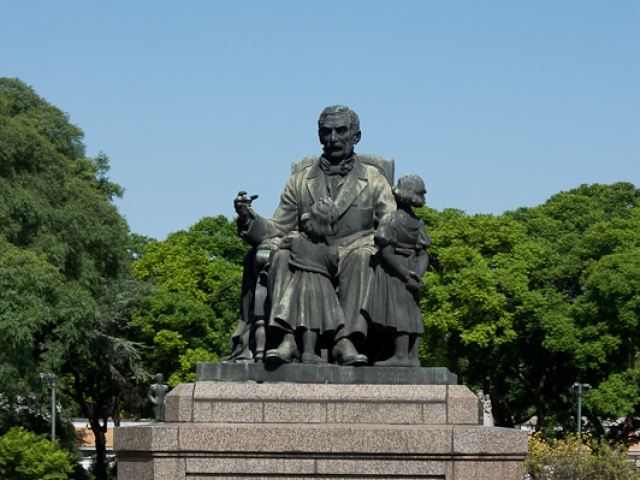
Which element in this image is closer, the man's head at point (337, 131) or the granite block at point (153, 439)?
the granite block at point (153, 439)

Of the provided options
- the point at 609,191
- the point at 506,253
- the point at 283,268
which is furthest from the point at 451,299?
the point at 283,268

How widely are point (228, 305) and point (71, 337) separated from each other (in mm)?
13404

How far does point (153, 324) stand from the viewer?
45406 millimetres

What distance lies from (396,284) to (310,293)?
925mm

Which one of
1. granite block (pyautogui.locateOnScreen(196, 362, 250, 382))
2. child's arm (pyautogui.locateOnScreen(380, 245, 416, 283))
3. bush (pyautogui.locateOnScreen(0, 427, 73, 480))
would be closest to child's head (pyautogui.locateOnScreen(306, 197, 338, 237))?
child's arm (pyautogui.locateOnScreen(380, 245, 416, 283))

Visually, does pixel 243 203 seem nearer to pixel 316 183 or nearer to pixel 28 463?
pixel 316 183

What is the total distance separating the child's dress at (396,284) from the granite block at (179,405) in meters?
2.09

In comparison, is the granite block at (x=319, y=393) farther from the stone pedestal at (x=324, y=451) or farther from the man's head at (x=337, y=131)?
the man's head at (x=337, y=131)

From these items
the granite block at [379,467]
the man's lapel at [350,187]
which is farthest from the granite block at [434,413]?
the man's lapel at [350,187]

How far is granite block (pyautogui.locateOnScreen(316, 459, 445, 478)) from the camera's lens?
12578 mm

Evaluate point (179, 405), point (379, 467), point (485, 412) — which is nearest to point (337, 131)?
point (179, 405)

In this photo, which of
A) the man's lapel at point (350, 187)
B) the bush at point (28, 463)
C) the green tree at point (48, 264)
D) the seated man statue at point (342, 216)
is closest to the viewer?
the seated man statue at point (342, 216)

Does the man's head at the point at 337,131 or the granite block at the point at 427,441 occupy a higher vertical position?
the man's head at the point at 337,131

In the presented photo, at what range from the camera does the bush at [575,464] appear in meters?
28.6
